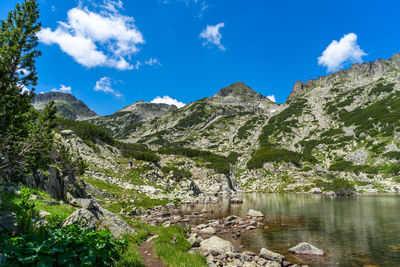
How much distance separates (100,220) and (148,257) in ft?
11.8

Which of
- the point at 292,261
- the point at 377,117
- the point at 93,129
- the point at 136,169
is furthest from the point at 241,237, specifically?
the point at 377,117

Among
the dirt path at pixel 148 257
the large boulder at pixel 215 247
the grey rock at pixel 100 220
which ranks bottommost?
the large boulder at pixel 215 247

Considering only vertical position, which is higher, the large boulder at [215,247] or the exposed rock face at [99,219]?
the exposed rock face at [99,219]

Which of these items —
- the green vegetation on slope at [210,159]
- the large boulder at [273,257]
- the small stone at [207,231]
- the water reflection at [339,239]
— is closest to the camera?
the large boulder at [273,257]

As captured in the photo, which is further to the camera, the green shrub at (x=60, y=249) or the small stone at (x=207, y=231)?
the small stone at (x=207, y=231)

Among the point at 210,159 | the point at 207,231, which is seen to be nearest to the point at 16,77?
the point at 207,231

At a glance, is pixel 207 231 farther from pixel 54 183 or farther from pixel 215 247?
pixel 54 183

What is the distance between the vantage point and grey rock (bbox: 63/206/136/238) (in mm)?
10491

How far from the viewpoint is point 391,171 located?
120 m

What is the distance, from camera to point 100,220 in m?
12.5

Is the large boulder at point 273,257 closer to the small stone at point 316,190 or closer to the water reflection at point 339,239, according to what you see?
the water reflection at point 339,239

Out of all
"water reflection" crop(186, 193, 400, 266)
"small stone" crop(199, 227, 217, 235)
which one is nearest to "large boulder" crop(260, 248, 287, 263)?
"water reflection" crop(186, 193, 400, 266)

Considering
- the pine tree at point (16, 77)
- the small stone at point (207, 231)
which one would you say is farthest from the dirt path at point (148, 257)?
the small stone at point (207, 231)

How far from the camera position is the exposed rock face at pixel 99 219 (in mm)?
10688
